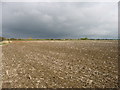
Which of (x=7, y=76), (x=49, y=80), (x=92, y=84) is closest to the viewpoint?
(x=92, y=84)

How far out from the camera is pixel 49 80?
20.6 feet

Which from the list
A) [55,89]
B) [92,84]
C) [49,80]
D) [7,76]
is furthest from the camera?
[7,76]

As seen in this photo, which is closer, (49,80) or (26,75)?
(49,80)

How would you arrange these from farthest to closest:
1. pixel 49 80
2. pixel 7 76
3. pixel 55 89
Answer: pixel 7 76 → pixel 49 80 → pixel 55 89

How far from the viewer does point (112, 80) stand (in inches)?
252

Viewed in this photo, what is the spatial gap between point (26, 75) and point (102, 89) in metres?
5.11

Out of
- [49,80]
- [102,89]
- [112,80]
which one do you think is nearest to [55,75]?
[49,80]

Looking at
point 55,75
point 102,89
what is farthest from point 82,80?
point 55,75

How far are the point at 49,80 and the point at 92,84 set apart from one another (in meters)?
2.73

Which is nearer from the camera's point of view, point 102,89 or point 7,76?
point 102,89

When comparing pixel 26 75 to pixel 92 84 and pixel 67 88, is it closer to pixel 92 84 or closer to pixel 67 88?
pixel 67 88

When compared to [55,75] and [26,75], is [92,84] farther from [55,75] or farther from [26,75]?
[26,75]

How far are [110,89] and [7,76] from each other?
6.81m

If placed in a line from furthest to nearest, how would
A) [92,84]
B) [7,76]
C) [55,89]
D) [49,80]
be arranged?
[7,76], [49,80], [92,84], [55,89]
